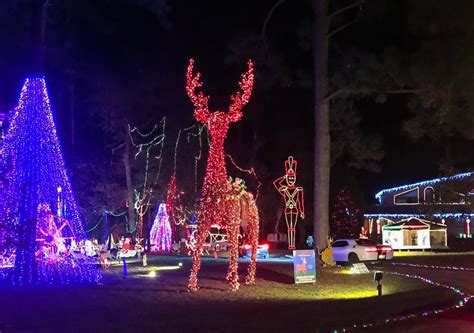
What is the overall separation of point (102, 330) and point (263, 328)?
2.74 metres

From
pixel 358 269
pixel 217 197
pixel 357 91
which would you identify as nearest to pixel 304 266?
pixel 217 197

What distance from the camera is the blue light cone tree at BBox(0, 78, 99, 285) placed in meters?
18.5

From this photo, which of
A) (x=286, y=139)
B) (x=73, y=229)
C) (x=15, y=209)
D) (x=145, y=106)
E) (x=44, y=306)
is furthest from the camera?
(x=286, y=139)

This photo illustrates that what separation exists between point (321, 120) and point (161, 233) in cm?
2374

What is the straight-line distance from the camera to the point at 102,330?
10477 millimetres

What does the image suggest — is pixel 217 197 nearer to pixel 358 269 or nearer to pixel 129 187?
pixel 358 269

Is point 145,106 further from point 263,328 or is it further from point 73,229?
point 263,328

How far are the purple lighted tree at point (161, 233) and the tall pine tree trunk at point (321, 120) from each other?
69.6 feet

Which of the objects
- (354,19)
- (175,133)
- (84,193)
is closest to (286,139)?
(175,133)

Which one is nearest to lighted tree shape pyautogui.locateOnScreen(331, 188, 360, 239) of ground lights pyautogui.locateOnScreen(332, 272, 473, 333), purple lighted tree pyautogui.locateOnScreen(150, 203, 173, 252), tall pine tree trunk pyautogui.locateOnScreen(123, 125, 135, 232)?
purple lighted tree pyautogui.locateOnScreen(150, 203, 173, 252)

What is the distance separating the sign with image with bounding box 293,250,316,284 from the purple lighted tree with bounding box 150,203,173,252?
28.3 m

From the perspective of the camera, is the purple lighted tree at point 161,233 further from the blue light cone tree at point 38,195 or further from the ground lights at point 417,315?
the ground lights at point 417,315

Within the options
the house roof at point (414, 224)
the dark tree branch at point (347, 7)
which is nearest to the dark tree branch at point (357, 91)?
the dark tree branch at point (347, 7)

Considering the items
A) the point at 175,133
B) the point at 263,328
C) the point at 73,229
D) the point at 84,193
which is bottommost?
the point at 263,328
